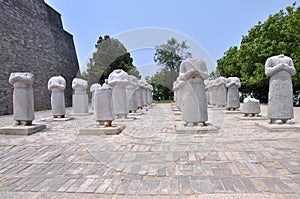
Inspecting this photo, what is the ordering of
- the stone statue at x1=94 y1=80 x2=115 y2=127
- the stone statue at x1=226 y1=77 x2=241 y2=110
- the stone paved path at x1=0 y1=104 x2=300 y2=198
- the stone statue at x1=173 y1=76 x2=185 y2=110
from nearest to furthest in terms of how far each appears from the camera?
the stone paved path at x1=0 y1=104 x2=300 y2=198
the stone statue at x1=94 y1=80 x2=115 y2=127
the stone statue at x1=173 y1=76 x2=185 y2=110
the stone statue at x1=226 y1=77 x2=241 y2=110

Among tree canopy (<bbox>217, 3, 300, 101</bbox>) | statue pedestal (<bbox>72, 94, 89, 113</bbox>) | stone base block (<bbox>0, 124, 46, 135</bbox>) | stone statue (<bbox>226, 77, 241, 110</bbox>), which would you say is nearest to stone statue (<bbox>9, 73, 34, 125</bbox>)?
stone base block (<bbox>0, 124, 46, 135</bbox>)

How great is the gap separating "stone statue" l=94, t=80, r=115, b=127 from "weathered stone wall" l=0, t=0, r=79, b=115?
39.0ft

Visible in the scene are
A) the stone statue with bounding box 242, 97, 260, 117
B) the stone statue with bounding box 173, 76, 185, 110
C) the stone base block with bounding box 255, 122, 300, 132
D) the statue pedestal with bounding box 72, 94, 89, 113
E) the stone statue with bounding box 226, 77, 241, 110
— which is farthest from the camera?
the statue pedestal with bounding box 72, 94, 89, 113

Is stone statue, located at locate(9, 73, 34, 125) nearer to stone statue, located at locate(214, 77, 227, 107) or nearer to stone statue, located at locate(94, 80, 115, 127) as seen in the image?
stone statue, located at locate(94, 80, 115, 127)

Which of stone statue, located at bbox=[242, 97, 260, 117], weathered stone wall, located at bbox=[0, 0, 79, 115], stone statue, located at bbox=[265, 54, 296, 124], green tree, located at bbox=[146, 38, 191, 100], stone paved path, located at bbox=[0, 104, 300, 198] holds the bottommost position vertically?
stone paved path, located at bbox=[0, 104, 300, 198]

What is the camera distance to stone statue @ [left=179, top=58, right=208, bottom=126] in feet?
20.0

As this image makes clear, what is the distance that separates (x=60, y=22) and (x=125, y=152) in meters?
27.2

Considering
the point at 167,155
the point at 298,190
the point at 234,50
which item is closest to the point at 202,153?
the point at 167,155

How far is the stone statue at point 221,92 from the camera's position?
509 inches

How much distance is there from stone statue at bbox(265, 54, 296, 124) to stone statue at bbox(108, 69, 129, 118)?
5.06m

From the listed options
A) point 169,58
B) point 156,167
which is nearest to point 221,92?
point 169,58

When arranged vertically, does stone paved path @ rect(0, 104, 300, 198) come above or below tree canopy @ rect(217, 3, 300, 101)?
below

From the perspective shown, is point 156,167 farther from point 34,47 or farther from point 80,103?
point 34,47

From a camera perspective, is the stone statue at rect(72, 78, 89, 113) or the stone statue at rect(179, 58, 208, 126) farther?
the stone statue at rect(72, 78, 89, 113)
